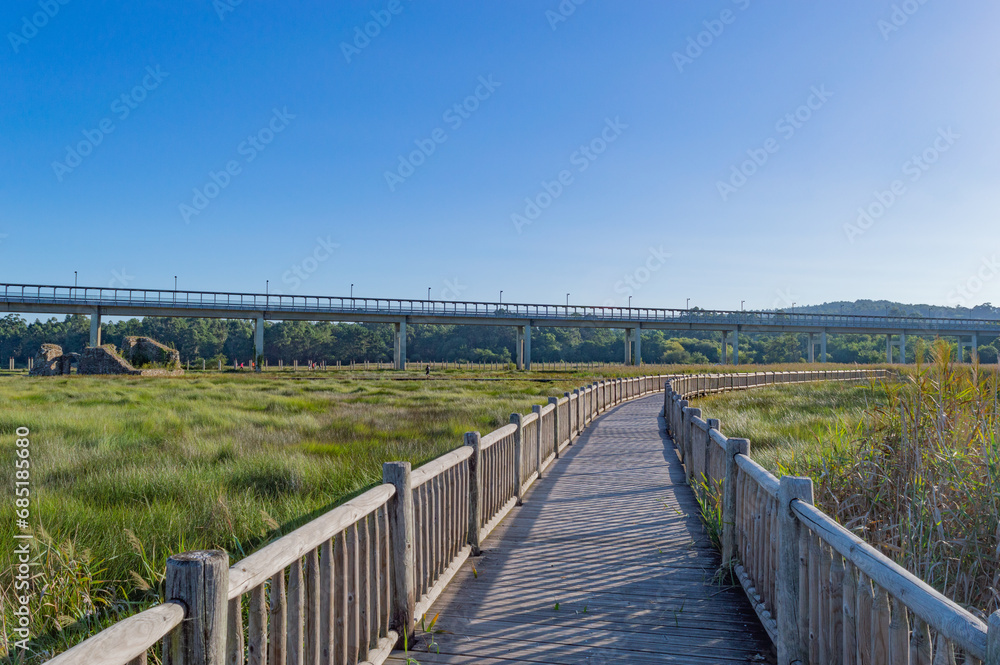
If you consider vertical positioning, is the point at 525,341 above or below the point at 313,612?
above

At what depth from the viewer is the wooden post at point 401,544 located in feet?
13.6

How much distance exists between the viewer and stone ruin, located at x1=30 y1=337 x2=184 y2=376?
4397 cm

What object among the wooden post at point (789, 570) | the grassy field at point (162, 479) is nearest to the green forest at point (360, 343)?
the grassy field at point (162, 479)

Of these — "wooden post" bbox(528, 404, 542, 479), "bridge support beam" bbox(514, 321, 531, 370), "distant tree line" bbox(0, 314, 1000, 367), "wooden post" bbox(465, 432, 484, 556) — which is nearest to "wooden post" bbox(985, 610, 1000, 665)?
"wooden post" bbox(465, 432, 484, 556)

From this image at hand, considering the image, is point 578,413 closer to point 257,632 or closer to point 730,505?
point 730,505

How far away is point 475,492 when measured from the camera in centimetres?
614

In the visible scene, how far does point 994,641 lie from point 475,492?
468 cm

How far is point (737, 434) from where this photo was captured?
1303 cm

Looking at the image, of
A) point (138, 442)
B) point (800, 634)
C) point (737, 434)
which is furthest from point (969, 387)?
point (138, 442)

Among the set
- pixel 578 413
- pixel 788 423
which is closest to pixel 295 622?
pixel 578 413

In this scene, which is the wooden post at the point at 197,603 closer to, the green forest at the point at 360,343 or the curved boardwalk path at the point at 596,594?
the curved boardwalk path at the point at 596,594

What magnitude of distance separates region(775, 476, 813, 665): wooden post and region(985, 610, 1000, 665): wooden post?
1.96m

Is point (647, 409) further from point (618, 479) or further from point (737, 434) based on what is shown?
point (618, 479)

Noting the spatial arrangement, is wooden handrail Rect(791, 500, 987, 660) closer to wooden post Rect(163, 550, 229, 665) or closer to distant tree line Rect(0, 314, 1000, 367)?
wooden post Rect(163, 550, 229, 665)
